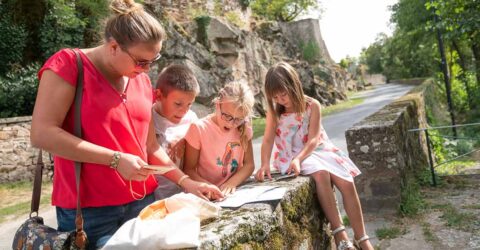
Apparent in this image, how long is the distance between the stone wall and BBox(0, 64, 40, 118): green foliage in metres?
0.84

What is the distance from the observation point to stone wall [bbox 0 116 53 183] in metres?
10.0

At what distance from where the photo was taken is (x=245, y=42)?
21.7 m

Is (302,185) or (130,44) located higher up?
(130,44)

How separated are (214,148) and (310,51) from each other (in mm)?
30403

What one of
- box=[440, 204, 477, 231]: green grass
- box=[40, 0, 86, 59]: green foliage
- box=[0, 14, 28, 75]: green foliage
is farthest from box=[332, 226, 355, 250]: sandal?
box=[0, 14, 28, 75]: green foliage

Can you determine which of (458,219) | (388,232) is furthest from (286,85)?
(458,219)

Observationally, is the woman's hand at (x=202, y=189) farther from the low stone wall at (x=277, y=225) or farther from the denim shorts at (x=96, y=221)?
the denim shorts at (x=96, y=221)

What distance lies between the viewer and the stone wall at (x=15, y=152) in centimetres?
1002

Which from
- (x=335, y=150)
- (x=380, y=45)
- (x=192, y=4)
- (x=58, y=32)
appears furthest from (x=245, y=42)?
(x=380, y=45)

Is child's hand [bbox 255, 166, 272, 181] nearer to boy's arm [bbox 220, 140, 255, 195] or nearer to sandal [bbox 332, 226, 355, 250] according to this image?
boy's arm [bbox 220, 140, 255, 195]

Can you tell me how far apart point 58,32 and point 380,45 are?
63.1m

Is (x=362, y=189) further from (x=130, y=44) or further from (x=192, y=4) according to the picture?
(x=192, y=4)

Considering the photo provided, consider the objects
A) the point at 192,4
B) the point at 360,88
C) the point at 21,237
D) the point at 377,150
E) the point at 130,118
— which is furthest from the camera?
the point at 360,88

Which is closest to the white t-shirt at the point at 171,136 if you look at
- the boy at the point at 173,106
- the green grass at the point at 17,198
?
the boy at the point at 173,106
